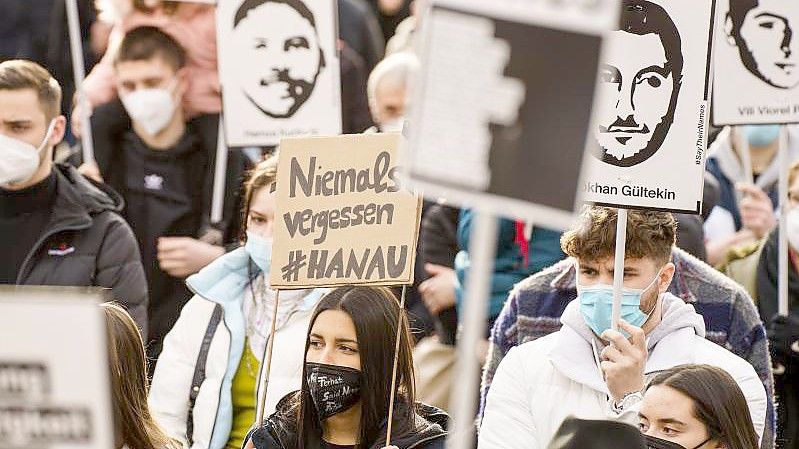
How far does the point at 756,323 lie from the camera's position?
5.89 meters

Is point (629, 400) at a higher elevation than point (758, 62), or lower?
lower

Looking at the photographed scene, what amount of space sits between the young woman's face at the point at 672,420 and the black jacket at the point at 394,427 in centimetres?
65

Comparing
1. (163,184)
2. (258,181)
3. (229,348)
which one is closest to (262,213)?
(258,181)

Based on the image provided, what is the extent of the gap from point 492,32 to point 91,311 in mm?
930

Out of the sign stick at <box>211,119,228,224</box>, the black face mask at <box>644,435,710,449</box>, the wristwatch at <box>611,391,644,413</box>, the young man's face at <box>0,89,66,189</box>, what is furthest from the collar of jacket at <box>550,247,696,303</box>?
the sign stick at <box>211,119,228,224</box>

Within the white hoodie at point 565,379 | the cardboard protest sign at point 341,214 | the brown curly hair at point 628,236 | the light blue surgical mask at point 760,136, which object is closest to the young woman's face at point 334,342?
the cardboard protest sign at point 341,214

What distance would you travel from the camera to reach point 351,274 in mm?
5270

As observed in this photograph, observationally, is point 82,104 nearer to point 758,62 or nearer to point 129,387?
point 758,62

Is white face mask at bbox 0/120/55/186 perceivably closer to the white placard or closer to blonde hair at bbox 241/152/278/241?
blonde hair at bbox 241/152/278/241

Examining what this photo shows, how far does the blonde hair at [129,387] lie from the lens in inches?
188

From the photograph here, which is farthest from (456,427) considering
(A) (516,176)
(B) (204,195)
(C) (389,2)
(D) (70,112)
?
(C) (389,2)

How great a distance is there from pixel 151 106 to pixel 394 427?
3.45 meters

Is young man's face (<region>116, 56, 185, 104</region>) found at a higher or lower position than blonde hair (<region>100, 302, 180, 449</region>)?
higher

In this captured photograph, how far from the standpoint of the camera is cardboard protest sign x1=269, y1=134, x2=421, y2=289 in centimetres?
527
